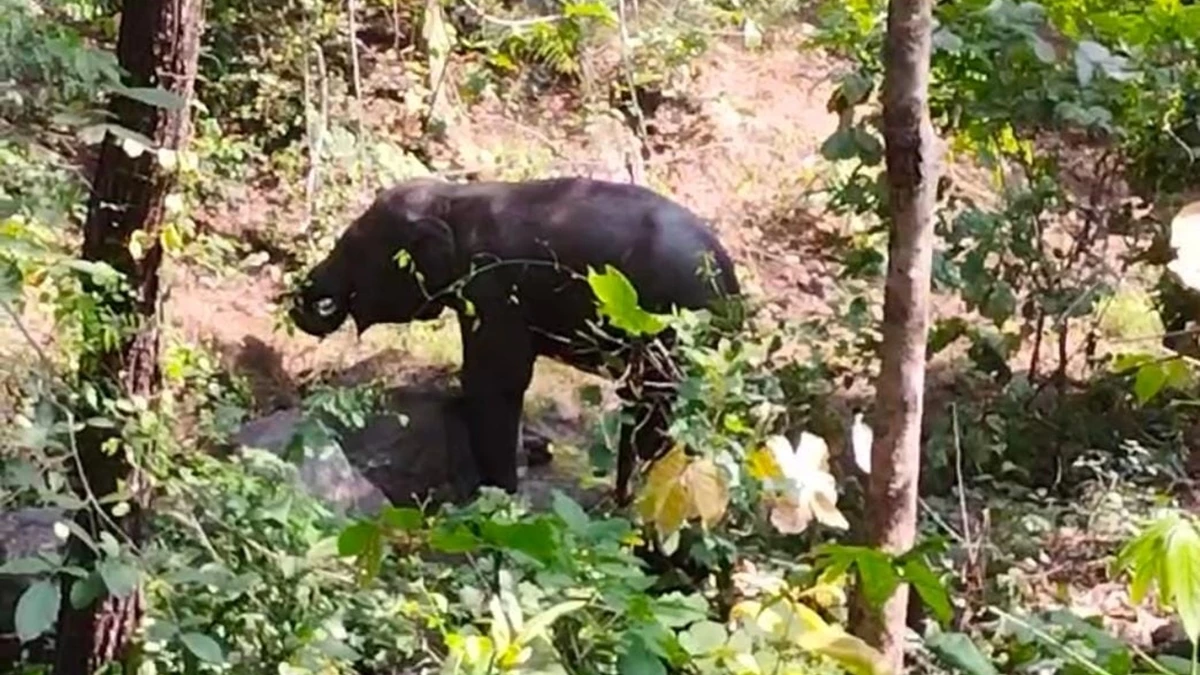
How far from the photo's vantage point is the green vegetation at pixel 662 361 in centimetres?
233

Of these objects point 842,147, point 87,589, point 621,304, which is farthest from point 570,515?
point 842,147

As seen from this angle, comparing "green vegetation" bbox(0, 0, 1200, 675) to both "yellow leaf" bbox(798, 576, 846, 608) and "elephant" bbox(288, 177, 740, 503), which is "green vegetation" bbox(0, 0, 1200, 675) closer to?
"yellow leaf" bbox(798, 576, 846, 608)

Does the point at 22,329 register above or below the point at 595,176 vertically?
above

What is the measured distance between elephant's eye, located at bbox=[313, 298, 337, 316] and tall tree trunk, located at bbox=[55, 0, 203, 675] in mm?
2879

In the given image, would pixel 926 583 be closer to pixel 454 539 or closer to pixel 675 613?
pixel 675 613

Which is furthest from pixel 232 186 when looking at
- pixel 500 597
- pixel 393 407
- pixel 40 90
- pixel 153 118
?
pixel 500 597

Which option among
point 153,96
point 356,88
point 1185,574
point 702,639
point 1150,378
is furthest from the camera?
point 356,88

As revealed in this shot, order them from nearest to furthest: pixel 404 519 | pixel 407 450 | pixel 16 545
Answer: pixel 404 519
pixel 16 545
pixel 407 450

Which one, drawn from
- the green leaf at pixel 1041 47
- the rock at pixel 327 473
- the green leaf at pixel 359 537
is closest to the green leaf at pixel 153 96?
the green leaf at pixel 359 537

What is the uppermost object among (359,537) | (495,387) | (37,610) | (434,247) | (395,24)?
(395,24)

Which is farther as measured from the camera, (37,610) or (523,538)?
(37,610)

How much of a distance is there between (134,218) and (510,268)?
267 cm

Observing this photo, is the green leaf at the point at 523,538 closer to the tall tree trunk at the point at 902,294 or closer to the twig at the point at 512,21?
the tall tree trunk at the point at 902,294

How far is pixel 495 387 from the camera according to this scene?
5.64m
